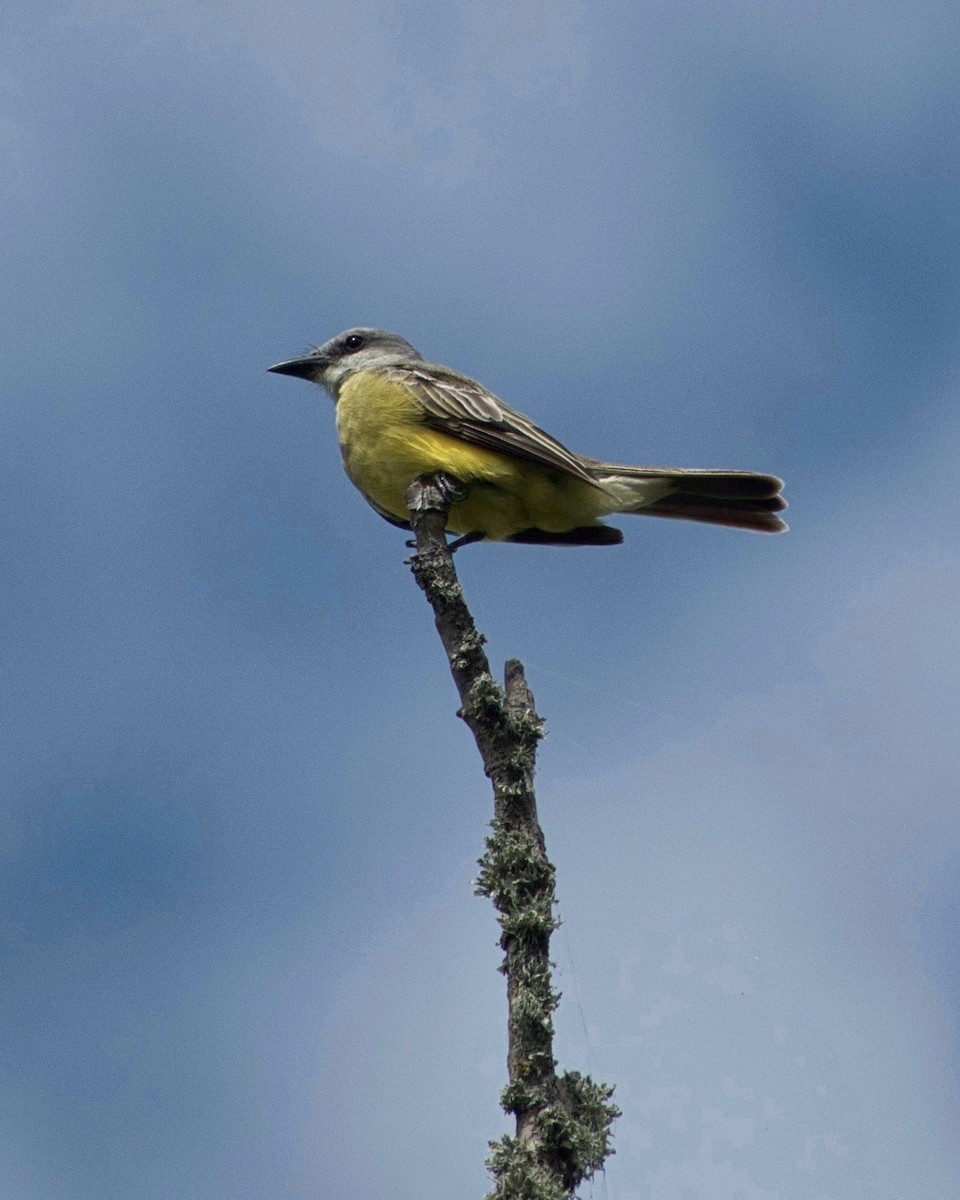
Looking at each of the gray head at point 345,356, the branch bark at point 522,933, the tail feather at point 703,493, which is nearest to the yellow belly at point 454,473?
the tail feather at point 703,493

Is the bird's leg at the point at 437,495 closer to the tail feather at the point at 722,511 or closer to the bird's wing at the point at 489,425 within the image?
the bird's wing at the point at 489,425

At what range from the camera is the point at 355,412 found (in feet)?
26.4

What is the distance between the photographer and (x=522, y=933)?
3932 mm

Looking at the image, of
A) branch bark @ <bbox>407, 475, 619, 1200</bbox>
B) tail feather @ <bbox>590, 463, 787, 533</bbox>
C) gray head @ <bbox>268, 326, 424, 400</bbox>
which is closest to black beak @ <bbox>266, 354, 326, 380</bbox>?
gray head @ <bbox>268, 326, 424, 400</bbox>

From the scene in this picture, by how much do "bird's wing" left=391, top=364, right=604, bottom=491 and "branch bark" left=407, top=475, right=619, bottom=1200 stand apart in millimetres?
2559

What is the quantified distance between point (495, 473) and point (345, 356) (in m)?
2.36

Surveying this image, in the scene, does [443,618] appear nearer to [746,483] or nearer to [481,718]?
[481,718]

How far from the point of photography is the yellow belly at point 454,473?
25.0 feet

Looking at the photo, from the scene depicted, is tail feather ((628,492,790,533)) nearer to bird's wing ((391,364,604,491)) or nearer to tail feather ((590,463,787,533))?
tail feather ((590,463,787,533))

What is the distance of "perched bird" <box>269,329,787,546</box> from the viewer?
7629mm

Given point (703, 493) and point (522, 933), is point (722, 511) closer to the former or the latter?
point (703, 493)

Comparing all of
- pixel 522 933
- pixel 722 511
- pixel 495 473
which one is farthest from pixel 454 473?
pixel 522 933

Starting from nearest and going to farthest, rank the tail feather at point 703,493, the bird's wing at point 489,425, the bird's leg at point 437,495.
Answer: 1. the bird's leg at point 437,495
2. the bird's wing at point 489,425
3. the tail feather at point 703,493

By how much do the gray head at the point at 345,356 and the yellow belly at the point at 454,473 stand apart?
1.22m
